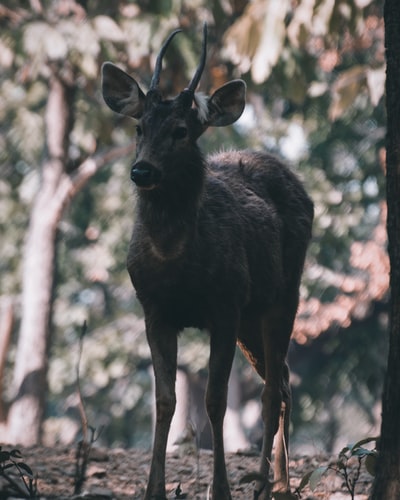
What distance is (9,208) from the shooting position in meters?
23.8

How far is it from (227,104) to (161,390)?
6.00ft

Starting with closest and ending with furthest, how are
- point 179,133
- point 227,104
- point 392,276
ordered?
1. point 392,276
2. point 179,133
3. point 227,104

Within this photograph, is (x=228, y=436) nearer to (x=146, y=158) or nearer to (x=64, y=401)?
(x=64, y=401)

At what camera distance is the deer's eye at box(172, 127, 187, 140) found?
6.11 metres

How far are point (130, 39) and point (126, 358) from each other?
10925mm

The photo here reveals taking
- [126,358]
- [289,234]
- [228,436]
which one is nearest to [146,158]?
[289,234]

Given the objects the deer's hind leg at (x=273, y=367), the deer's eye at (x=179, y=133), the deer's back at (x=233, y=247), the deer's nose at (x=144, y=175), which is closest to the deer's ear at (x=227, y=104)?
the deer's back at (x=233, y=247)

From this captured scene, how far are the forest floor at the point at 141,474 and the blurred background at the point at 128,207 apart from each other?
3881 millimetres

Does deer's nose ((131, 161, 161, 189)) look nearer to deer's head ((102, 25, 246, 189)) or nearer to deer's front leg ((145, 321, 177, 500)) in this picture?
deer's head ((102, 25, 246, 189))

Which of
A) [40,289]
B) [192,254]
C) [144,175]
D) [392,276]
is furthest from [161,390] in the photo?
[40,289]

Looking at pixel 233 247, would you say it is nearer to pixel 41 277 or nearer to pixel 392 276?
pixel 392 276

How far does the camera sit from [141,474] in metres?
7.15

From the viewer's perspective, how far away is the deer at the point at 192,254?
6.01 m

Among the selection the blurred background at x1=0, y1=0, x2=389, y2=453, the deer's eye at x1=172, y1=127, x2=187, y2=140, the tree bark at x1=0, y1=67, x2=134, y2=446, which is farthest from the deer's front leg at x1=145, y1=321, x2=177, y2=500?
the tree bark at x1=0, y1=67, x2=134, y2=446
